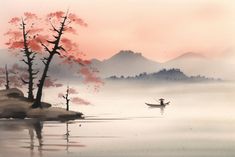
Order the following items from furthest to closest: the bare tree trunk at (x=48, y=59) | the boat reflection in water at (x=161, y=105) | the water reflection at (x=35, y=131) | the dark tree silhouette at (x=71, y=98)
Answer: the bare tree trunk at (x=48, y=59), the dark tree silhouette at (x=71, y=98), the boat reflection in water at (x=161, y=105), the water reflection at (x=35, y=131)

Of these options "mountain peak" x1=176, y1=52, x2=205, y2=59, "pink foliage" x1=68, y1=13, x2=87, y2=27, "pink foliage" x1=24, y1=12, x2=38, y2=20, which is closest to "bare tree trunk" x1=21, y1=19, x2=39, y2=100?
"pink foliage" x1=24, y1=12, x2=38, y2=20

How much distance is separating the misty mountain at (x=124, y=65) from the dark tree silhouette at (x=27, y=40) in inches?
19.2

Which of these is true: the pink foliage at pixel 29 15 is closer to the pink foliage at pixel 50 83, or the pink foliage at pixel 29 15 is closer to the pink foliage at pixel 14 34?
the pink foliage at pixel 14 34

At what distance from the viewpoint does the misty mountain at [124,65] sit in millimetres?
4164

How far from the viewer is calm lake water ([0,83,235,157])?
3648 millimetres

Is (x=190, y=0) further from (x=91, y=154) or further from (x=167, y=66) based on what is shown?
(x=91, y=154)

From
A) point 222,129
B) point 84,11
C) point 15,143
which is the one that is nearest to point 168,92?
point 222,129

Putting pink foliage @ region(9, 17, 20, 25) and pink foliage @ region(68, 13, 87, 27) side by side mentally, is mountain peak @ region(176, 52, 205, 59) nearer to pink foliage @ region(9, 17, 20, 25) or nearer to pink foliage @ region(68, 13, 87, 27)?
pink foliage @ region(68, 13, 87, 27)

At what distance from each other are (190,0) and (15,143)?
5.50 ft

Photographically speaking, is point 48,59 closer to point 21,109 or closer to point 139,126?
point 21,109

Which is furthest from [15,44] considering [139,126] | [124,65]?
[139,126]

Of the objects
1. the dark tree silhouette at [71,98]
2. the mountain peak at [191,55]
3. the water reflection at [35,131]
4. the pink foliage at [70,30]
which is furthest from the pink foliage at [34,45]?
the mountain peak at [191,55]

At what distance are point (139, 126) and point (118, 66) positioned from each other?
0.47m

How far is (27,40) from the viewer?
4363 millimetres
